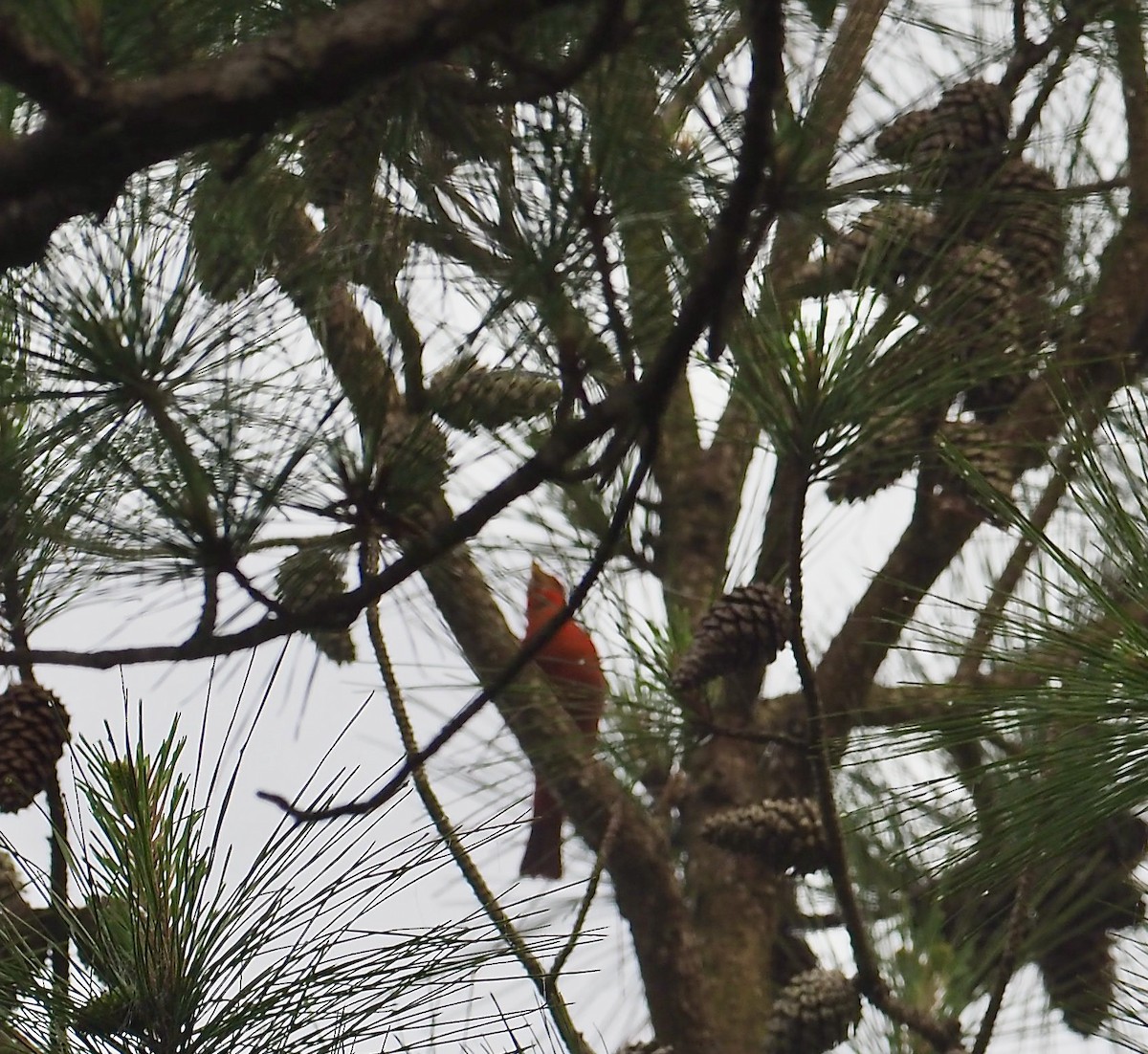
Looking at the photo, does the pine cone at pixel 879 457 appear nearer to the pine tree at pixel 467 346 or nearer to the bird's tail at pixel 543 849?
the pine tree at pixel 467 346

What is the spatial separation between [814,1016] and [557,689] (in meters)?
0.49

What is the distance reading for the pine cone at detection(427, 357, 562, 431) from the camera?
1.08m

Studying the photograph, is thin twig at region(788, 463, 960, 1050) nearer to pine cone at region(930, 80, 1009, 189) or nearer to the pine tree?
the pine tree

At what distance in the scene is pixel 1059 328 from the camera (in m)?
1.68

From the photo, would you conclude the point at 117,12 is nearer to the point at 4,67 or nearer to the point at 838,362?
the point at 4,67

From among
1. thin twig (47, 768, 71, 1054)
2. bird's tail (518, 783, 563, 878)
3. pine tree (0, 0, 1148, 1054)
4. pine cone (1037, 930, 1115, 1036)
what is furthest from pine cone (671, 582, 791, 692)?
bird's tail (518, 783, 563, 878)

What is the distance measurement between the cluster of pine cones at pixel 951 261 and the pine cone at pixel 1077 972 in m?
0.53

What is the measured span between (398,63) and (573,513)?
1.33 m

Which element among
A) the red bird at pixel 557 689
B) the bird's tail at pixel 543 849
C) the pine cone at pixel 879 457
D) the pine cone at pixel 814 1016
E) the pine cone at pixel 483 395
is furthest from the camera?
the bird's tail at pixel 543 849

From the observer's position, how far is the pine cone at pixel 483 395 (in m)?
1.08

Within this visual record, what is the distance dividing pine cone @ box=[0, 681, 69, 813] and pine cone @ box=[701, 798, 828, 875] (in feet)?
2.43

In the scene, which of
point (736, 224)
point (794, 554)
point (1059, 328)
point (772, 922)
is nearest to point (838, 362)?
point (794, 554)

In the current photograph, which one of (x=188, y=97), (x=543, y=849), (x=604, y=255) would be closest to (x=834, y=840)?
(x=604, y=255)

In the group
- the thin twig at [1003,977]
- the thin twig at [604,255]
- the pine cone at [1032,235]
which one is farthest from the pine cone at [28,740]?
the pine cone at [1032,235]
